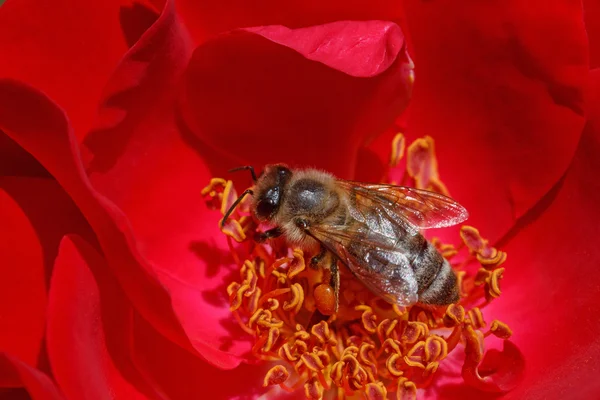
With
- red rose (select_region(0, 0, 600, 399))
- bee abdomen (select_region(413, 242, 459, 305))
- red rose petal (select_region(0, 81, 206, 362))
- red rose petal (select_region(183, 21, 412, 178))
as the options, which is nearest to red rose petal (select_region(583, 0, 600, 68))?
red rose (select_region(0, 0, 600, 399))

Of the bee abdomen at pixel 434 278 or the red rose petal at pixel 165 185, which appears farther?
the bee abdomen at pixel 434 278

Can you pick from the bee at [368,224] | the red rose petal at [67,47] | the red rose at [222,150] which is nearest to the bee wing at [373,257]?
the bee at [368,224]

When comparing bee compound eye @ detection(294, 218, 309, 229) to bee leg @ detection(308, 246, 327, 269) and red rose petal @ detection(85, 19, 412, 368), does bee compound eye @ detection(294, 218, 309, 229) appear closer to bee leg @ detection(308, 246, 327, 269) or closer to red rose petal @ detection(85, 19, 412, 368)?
bee leg @ detection(308, 246, 327, 269)

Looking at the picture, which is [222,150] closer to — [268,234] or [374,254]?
[268,234]

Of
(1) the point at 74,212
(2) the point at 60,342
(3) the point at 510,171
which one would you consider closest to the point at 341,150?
(3) the point at 510,171

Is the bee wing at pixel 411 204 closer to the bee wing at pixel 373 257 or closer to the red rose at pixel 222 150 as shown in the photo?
the bee wing at pixel 373 257

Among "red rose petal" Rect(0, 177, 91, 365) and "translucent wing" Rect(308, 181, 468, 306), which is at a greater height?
"red rose petal" Rect(0, 177, 91, 365)

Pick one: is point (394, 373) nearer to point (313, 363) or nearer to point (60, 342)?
point (313, 363)
